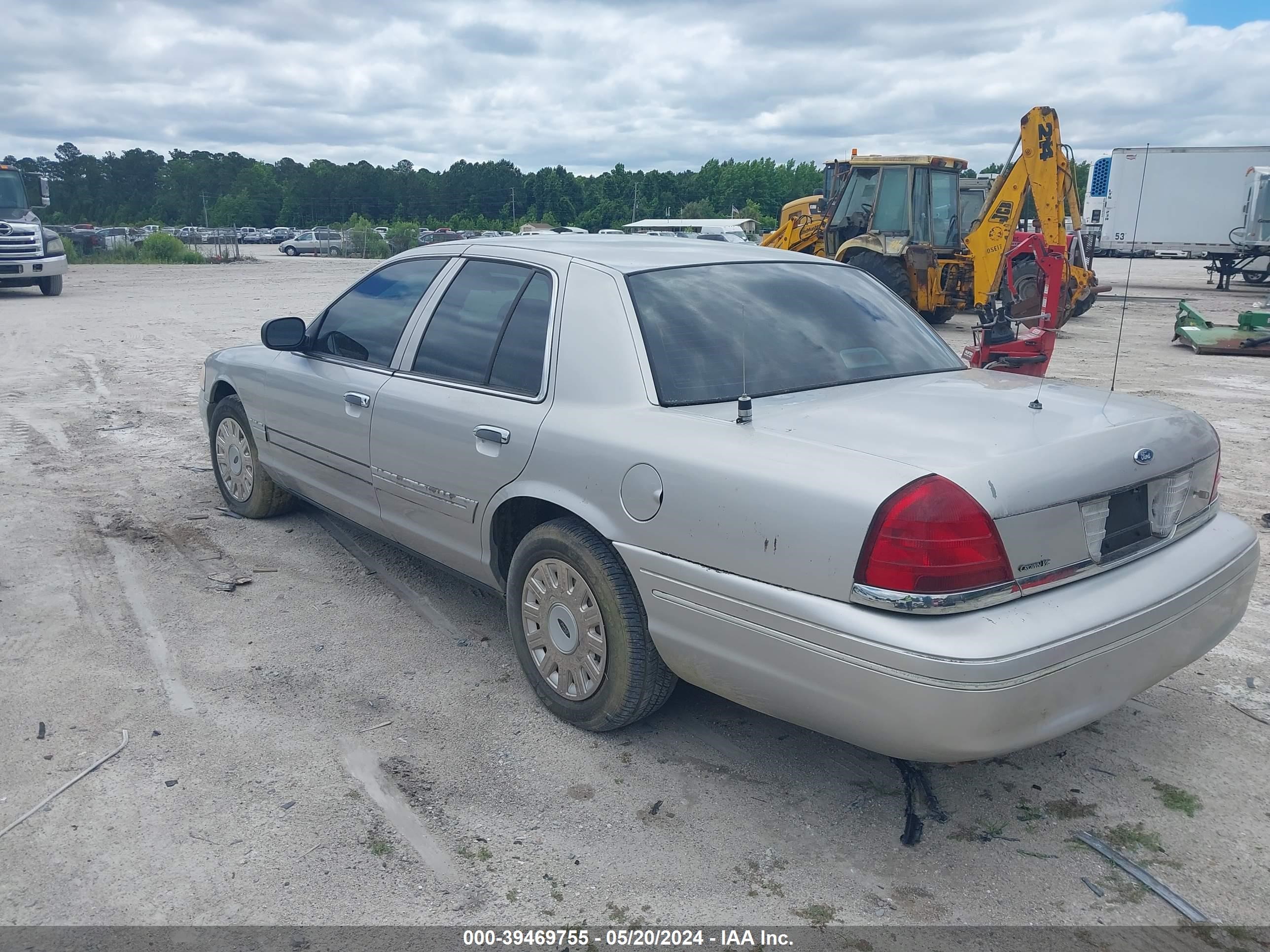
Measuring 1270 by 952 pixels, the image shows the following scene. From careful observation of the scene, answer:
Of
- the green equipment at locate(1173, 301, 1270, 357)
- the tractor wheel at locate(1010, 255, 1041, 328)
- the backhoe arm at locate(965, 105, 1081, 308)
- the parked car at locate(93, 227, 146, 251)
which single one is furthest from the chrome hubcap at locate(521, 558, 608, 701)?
the parked car at locate(93, 227, 146, 251)

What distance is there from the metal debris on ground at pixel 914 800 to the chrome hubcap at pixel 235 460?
154 inches

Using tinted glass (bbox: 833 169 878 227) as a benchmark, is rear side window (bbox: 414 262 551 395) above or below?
below

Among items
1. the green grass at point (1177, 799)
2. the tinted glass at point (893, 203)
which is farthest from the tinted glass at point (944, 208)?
the green grass at point (1177, 799)

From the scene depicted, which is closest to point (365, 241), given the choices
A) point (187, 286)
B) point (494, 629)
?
point (187, 286)

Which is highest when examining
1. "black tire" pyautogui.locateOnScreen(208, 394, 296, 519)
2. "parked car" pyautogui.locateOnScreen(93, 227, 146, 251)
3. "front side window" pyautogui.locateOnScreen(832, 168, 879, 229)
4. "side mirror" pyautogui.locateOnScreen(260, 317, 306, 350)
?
"front side window" pyautogui.locateOnScreen(832, 168, 879, 229)

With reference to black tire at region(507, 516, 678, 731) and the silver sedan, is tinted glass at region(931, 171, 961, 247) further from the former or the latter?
black tire at region(507, 516, 678, 731)

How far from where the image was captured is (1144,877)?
276 centimetres

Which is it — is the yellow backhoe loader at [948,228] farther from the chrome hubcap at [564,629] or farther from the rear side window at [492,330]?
the chrome hubcap at [564,629]

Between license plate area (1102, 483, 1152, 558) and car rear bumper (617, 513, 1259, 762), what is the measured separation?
0.07 meters

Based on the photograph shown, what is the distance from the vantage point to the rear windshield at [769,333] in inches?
134

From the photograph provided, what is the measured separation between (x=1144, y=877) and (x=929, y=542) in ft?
3.74

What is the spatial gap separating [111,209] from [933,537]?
406ft

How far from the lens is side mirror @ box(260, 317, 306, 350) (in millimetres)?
4926

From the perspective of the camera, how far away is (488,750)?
3.46 m
